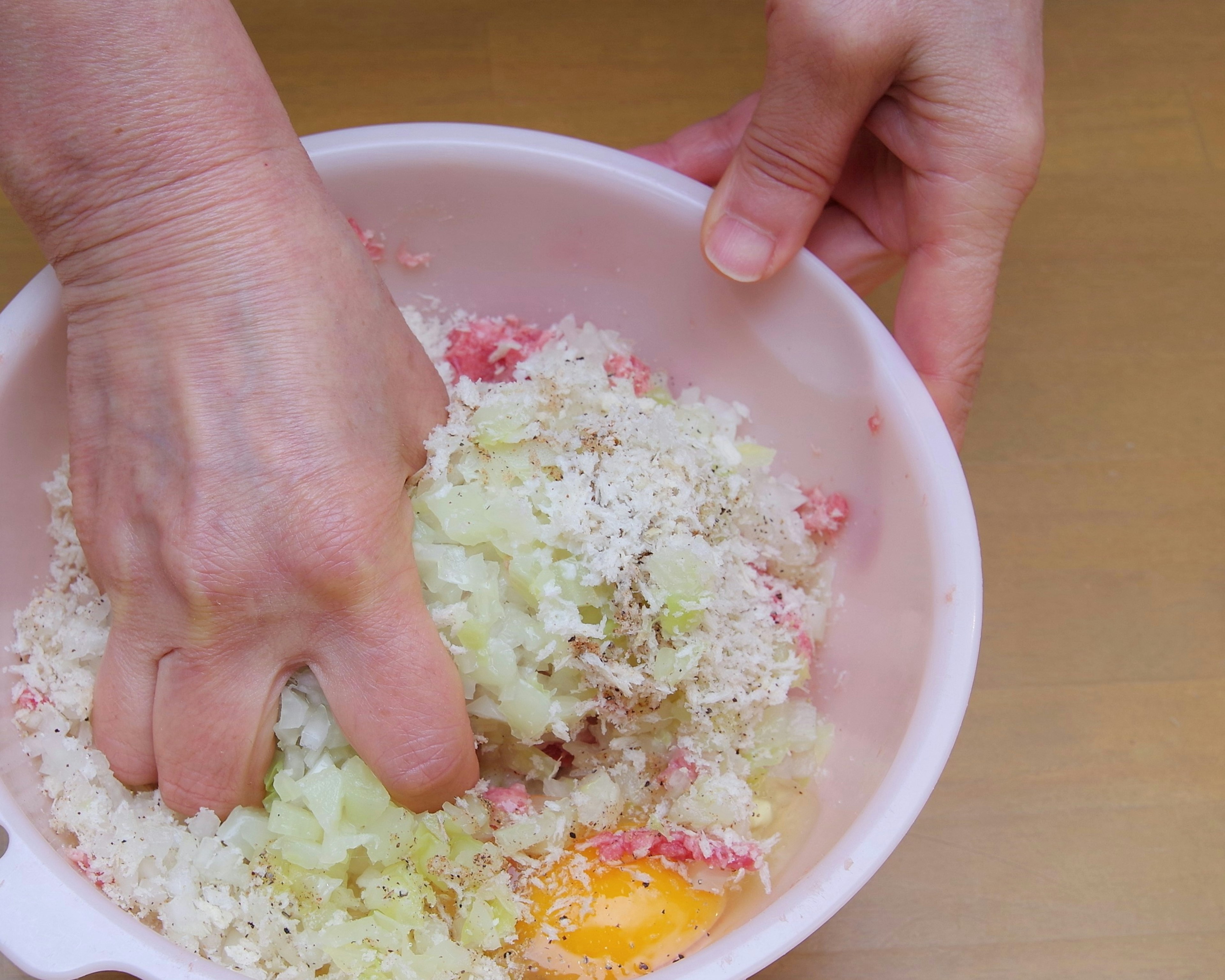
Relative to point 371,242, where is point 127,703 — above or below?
below

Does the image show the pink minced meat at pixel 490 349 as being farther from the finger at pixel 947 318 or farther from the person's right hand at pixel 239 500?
the finger at pixel 947 318

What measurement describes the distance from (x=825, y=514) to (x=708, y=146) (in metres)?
0.43

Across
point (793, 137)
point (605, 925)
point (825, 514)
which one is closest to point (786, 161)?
point (793, 137)

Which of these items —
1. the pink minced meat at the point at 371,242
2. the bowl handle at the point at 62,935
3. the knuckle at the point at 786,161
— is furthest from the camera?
the pink minced meat at the point at 371,242

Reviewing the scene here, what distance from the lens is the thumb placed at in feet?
2.70

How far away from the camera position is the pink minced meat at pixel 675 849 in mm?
830

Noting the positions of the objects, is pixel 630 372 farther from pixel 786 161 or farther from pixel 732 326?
pixel 786 161

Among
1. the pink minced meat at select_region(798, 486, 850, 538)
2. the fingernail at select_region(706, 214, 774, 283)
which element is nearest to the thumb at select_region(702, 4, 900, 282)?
the fingernail at select_region(706, 214, 774, 283)

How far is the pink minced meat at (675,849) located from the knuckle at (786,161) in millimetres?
565

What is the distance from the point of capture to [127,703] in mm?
801

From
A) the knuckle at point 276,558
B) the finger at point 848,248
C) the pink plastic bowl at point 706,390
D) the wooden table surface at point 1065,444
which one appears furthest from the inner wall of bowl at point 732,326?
the knuckle at point 276,558

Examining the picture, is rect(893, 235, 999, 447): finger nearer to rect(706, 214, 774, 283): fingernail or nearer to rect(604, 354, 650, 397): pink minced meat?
rect(706, 214, 774, 283): fingernail

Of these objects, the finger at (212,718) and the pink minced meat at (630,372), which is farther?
the pink minced meat at (630,372)

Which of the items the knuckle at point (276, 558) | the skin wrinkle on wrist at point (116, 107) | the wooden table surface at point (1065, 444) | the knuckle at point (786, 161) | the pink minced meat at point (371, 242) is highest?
the skin wrinkle on wrist at point (116, 107)
